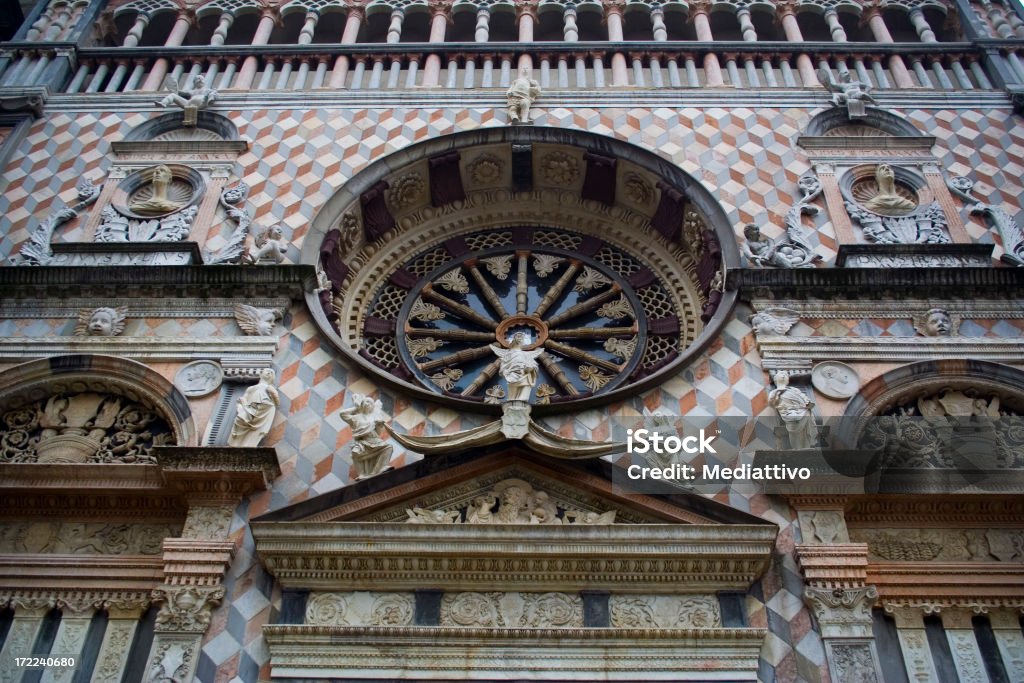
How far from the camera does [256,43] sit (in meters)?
16.8

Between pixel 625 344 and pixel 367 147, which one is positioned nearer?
pixel 625 344

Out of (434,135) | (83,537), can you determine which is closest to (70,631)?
(83,537)

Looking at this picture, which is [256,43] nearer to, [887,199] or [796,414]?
[887,199]

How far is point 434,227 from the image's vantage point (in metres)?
14.7

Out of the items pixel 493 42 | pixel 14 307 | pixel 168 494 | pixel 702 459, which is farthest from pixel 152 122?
pixel 702 459

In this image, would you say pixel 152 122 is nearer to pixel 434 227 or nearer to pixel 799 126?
pixel 434 227

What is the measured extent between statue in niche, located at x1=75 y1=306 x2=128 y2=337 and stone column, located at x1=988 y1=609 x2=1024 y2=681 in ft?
30.1

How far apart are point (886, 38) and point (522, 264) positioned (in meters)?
7.13

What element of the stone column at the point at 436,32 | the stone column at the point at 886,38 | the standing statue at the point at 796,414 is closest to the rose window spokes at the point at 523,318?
the standing statue at the point at 796,414

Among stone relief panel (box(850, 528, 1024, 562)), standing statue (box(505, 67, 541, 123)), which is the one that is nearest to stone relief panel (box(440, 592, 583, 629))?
stone relief panel (box(850, 528, 1024, 562))

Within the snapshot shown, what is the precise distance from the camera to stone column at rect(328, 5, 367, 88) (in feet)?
52.4

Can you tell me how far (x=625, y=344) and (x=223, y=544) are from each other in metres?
5.53

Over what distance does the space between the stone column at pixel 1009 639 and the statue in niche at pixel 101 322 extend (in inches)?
361

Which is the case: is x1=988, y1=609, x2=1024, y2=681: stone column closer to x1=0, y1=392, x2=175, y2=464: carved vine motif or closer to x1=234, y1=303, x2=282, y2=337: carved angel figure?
x1=234, y1=303, x2=282, y2=337: carved angel figure
